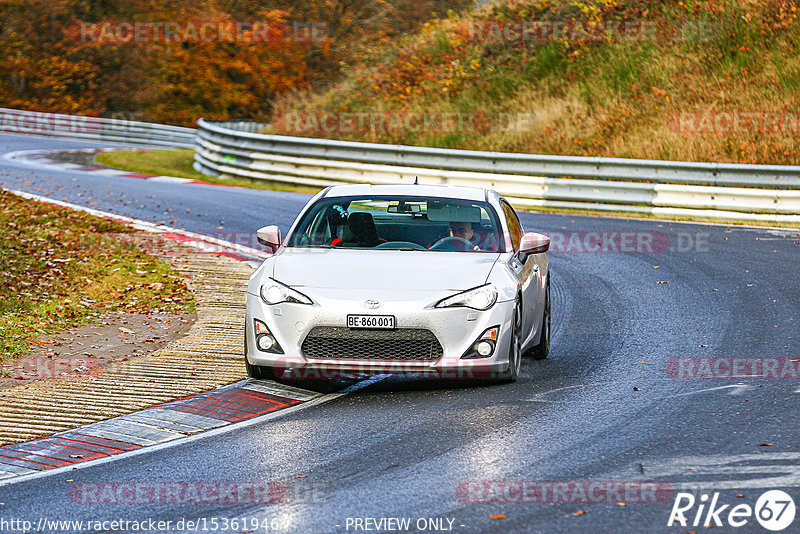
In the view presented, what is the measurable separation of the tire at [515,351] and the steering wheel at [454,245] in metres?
0.81

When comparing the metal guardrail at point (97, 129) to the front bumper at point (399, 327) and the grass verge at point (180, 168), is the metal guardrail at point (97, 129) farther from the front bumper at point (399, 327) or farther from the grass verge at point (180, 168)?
the front bumper at point (399, 327)

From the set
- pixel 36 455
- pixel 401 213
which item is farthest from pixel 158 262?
pixel 36 455

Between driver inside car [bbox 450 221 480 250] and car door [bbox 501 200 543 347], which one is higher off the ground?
driver inside car [bbox 450 221 480 250]

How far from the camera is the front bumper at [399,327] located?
27.1 ft

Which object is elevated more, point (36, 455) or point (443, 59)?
point (443, 59)

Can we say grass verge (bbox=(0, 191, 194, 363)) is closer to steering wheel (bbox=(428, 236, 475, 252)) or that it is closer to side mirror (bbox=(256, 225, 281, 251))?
side mirror (bbox=(256, 225, 281, 251))

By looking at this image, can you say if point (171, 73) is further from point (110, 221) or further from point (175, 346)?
point (175, 346)

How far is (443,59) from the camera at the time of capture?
35281 mm

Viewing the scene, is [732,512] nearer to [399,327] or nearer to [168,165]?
[399,327]

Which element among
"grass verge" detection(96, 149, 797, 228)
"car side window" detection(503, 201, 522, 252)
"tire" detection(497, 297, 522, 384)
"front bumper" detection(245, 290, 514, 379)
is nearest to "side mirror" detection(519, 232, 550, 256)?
A: "car side window" detection(503, 201, 522, 252)

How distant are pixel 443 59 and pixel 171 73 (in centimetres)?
1965


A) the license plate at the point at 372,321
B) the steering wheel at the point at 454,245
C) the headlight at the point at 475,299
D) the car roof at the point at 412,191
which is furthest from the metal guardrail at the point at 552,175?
the license plate at the point at 372,321

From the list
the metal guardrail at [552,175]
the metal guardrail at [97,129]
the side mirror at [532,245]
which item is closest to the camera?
the side mirror at [532,245]

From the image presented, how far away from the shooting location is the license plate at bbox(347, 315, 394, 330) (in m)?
8.25
